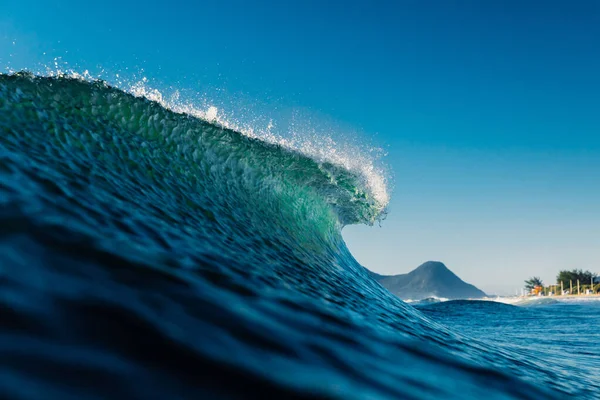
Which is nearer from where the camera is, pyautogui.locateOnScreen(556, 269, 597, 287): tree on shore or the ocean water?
the ocean water

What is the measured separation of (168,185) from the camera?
434cm

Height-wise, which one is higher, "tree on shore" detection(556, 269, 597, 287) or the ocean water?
"tree on shore" detection(556, 269, 597, 287)

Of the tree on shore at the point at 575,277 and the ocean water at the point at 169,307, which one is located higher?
the tree on shore at the point at 575,277

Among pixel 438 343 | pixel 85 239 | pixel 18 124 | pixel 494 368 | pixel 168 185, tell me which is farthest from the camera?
pixel 168 185

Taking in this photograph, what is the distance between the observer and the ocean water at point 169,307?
47.4 inches

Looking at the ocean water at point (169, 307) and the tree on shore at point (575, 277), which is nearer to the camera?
the ocean water at point (169, 307)

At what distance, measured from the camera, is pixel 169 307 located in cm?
164

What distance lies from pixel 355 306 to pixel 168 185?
2249 millimetres

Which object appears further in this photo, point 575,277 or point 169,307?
point 575,277

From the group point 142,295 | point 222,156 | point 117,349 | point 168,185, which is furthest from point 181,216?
point 222,156

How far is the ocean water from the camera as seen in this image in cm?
120

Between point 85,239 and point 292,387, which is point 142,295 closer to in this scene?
point 85,239

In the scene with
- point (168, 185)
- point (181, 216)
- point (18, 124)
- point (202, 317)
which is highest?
point (18, 124)

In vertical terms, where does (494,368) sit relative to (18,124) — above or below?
below
